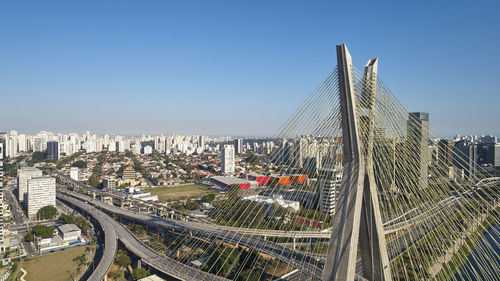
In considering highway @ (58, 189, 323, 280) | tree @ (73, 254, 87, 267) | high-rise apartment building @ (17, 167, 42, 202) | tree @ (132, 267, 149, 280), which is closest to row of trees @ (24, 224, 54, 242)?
tree @ (73, 254, 87, 267)

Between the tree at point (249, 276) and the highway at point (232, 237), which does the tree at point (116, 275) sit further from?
the tree at point (249, 276)

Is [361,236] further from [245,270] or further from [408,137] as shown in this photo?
[245,270]

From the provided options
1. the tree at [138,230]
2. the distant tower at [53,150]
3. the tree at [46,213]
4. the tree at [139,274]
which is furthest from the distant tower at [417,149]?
the distant tower at [53,150]

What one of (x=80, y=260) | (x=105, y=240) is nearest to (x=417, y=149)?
(x=80, y=260)

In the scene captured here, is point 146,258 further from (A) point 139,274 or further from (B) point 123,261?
(A) point 139,274

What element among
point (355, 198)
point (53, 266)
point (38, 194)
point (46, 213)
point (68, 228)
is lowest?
point (53, 266)

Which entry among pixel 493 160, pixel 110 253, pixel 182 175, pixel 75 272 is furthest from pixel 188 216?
pixel 493 160
